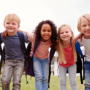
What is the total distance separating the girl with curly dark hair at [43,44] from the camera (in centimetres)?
331

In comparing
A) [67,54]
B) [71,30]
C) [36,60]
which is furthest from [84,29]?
[36,60]

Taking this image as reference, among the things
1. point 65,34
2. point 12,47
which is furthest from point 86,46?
point 12,47

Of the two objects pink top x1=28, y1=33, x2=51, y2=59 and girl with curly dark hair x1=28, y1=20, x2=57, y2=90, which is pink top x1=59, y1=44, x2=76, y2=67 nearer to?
girl with curly dark hair x1=28, y1=20, x2=57, y2=90

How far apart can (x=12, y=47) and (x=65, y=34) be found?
130 cm

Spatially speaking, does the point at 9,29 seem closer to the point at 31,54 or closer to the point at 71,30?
the point at 31,54

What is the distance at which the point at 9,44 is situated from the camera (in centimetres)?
314

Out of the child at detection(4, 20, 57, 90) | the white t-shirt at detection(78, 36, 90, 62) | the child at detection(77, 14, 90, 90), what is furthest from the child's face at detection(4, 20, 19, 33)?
the white t-shirt at detection(78, 36, 90, 62)

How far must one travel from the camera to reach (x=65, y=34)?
3307 millimetres

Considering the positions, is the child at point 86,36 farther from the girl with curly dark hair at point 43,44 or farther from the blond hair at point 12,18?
the blond hair at point 12,18


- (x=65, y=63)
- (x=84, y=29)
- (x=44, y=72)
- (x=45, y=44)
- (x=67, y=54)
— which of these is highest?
(x=84, y=29)

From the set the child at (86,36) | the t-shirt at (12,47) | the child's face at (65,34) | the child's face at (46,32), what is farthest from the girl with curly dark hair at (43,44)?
the child at (86,36)

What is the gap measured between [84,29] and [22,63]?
5.38ft

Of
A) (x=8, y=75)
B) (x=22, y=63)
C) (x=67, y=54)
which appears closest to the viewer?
(x=8, y=75)

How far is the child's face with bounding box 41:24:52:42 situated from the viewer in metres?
3.32
